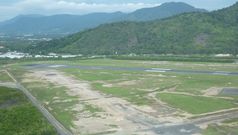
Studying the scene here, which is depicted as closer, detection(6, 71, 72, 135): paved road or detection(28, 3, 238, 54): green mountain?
detection(6, 71, 72, 135): paved road

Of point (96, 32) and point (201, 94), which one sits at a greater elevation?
point (96, 32)

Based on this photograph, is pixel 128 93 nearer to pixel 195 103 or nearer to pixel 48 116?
pixel 195 103

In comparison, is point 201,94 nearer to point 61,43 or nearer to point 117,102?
point 117,102

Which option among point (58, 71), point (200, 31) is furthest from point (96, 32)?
point (58, 71)

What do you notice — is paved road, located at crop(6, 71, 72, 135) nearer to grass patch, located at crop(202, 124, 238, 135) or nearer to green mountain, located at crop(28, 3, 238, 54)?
grass patch, located at crop(202, 124, 238, 135)

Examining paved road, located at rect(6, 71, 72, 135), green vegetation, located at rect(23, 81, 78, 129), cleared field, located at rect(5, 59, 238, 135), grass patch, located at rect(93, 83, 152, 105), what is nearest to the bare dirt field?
cleared field, located at rect(5, 59, 238, 135)

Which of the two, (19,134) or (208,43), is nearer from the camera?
(19,134)

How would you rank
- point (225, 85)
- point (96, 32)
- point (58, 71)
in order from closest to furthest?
point (225, 85), point (58, 71), point (96, 32)

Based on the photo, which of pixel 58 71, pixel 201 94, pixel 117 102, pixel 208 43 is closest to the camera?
pixel 117 102
